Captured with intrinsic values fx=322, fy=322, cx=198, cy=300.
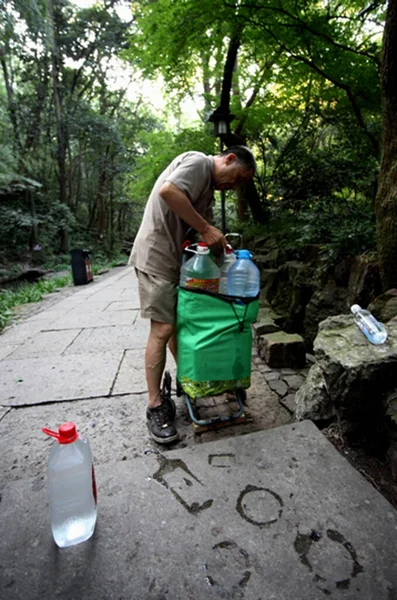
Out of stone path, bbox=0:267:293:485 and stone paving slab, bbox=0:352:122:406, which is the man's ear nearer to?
stone path, bbox=0:267:293:485

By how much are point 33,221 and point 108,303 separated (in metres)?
9.45

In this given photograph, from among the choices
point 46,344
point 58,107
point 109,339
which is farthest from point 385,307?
point 58,107

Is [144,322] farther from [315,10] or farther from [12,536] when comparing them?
[315,10]

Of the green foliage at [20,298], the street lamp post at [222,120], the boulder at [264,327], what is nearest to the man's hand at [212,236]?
the boulder at [264,327]

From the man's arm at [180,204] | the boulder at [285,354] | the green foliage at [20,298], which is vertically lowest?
the green foliage at [20,298]

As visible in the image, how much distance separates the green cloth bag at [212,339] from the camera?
1.64 meters

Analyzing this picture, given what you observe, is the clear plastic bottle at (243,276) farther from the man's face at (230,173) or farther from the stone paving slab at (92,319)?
the stone paving slab at (92,319)

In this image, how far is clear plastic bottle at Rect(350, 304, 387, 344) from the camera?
1.59 m

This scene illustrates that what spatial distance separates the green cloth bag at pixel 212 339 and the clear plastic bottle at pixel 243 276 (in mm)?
175

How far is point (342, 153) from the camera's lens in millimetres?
5824

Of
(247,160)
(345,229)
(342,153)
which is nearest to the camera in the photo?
(247,160)

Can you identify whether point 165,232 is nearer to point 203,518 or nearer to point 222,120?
point 203,518

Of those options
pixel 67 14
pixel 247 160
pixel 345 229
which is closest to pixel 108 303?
pixel 345 229

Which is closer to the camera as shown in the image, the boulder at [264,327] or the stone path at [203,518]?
the stone path at [203,518]
